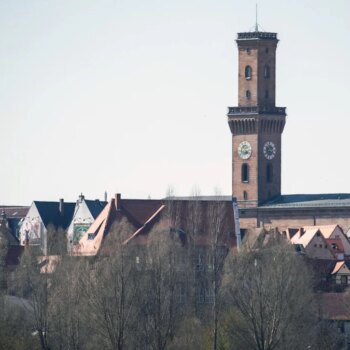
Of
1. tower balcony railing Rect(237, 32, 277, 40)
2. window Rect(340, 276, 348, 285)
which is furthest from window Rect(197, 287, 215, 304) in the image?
tower balcony railing Rect(237, 32, 277, 40)

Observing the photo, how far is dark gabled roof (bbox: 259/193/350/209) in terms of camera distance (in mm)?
136375

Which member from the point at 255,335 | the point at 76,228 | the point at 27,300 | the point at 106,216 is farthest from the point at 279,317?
the point at 76,228

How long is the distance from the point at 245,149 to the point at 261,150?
1166 millimetres

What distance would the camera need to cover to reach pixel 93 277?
8344cm

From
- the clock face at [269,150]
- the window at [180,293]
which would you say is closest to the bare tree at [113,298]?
the window at [180,293]

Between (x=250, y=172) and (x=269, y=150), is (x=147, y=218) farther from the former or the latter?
(x=269, y=150)

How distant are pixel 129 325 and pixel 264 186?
5972 centimetres

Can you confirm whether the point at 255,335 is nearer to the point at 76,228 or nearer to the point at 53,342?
the point at 53,342

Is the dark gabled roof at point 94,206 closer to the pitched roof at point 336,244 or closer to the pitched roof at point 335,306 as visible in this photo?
the pitched roof at point 336,244

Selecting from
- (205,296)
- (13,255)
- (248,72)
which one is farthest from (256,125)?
(205,296)

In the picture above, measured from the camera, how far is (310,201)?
137500 millimetres

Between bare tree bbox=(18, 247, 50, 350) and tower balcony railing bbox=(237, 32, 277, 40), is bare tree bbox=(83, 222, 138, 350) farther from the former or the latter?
tower balcony railing bbox=(237, 32, 277, 40)

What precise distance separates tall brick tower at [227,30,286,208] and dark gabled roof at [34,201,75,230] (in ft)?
40.2

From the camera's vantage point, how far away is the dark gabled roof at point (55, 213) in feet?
437
